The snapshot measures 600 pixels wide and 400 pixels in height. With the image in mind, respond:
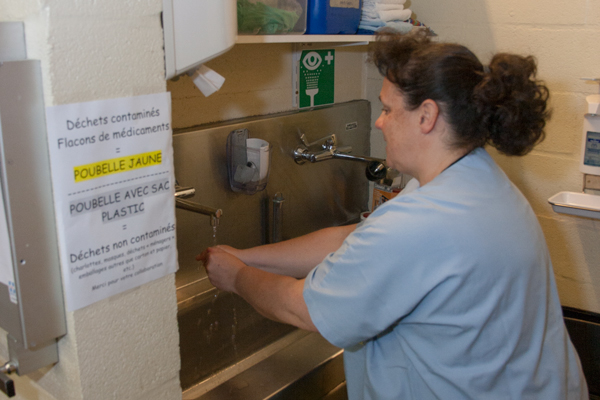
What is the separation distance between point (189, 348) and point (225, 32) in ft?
2.70

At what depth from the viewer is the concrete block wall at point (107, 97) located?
A: 25.6 inches

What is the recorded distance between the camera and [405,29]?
1.63m

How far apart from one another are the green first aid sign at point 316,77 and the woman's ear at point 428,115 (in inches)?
31.4

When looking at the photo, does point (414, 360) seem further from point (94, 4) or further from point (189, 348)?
point (94, 4)

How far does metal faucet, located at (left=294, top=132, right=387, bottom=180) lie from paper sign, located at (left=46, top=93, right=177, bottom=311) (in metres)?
0.89

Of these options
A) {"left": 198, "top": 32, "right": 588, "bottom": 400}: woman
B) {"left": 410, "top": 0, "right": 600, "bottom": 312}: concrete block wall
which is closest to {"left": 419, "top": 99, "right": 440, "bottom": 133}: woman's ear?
{"left": 198, "top": 32, "right": 588, "bottom": 400}: woman

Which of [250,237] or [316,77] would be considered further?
[316,77]

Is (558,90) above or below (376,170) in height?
above

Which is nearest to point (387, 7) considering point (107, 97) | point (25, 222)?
point (107, 97)

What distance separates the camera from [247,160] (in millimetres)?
1469

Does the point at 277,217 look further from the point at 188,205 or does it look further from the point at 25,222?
the point at 25,222

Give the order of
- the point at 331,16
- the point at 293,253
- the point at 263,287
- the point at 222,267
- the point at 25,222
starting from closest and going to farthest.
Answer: the point at 25,222 < the point at 263,287 < the point at 222,267 < the point at 293,253 < the point at 331,16

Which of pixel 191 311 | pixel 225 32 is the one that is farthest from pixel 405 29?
pixel 191 311

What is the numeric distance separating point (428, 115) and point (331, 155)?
80 cm
